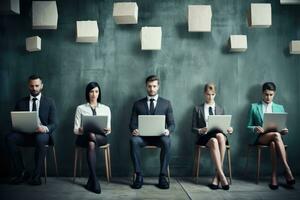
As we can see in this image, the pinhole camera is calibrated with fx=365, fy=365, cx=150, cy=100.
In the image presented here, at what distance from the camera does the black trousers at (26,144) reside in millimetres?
4406

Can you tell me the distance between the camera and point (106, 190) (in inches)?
168

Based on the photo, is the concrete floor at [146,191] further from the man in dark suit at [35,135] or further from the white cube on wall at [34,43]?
the white cube on wall at [34,43]

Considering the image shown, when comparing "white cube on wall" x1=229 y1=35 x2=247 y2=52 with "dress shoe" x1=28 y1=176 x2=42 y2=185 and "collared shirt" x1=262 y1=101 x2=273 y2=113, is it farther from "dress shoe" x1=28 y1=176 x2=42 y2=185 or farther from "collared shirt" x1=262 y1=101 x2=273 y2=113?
"dress shoe" x1=28 y1=176 x2=42 y2=185

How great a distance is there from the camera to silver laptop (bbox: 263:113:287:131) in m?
4.41

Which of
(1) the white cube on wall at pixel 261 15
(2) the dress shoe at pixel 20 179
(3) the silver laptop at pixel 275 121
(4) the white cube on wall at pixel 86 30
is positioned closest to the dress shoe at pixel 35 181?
(2) the dress shoe at pixel 20 179

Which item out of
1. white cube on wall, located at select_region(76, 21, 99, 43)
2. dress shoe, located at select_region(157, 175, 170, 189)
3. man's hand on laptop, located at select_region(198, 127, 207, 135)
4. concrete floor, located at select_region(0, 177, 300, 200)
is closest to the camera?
concrete floor, located at select_region(0, 177, 300, 200)

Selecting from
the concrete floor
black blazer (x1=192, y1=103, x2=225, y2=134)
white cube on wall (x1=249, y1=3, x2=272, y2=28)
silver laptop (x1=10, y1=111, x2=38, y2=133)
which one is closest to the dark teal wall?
white cube on wall (x1=249, y1=3, x2=272, y2=28)

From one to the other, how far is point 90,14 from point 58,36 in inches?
21.7

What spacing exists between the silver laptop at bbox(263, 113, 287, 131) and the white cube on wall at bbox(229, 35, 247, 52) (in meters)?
1.11

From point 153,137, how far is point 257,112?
1440 mm

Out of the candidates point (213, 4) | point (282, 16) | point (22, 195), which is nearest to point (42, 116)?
point (22, 195)

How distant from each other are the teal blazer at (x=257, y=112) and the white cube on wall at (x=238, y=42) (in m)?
0.80

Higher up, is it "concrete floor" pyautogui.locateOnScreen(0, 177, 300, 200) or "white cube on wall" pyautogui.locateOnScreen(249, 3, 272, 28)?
"white cube on wall" pyautogui.locateOnScreen(249, 3, 272, 28)

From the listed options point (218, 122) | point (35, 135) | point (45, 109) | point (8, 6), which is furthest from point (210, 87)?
point (8, 6)
